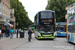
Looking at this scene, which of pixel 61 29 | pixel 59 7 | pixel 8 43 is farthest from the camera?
pixel 59 7

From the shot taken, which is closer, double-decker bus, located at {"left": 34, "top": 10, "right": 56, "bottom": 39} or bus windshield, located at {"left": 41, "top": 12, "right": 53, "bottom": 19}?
double-decker bus, located at {"left": 34, "top": 10, "right": 56, "bottom": 39}

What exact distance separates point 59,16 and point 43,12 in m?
34.9

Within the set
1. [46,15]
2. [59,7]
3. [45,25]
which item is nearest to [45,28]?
[45,25]

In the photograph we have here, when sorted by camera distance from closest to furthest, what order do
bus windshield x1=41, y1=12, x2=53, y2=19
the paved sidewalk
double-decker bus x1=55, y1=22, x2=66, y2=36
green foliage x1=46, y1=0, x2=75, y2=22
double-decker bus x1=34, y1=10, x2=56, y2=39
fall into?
the paved sidewalk
double-decker bus x1=34, y1=10, x2=56, y2=39
bus windshield x1=41, y1=12, x2=53, y2=19
double-decker bus x1=55, y1=22, x2=66, y2=36
green foliage x1=46, y1=0, x2=75, y2=22

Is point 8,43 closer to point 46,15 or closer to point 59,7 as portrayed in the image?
point 46,15

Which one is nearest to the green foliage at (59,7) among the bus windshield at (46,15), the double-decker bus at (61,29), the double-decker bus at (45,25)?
the double-decker bus at (61,29)

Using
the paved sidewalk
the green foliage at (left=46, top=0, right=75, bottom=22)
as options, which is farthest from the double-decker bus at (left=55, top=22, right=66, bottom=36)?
the green foliage at (left=46, top=0, right=75, bottom=22)

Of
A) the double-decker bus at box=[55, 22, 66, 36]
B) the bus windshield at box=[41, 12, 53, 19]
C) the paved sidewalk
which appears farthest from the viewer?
the double-decker bus at box=[55, 22, 66, 36]

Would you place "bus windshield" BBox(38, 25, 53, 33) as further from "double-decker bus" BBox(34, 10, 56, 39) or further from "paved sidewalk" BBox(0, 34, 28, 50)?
"paved sidewalk" BBox(0, 34, 28, 50)

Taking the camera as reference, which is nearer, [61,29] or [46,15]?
[46,15]

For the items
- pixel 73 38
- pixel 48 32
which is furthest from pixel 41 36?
pixel 73 38

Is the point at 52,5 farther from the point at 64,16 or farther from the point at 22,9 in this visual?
the point at 22,9

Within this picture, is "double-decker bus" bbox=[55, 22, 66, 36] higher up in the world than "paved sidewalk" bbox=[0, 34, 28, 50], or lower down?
higher up

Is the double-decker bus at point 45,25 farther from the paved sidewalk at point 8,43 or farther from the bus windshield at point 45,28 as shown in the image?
the paved sidewalk at point 8,43
